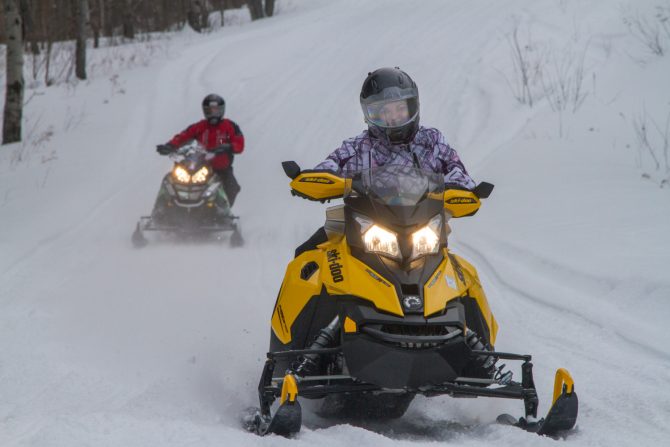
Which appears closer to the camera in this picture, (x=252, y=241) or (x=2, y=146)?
(x=252, y=241)

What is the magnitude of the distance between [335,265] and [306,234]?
5737 mm

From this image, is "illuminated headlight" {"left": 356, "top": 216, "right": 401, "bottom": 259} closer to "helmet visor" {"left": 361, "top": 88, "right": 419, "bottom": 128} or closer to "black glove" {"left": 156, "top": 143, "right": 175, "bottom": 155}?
"helmet visor" {"left": 361, "top": 88, "right": 419, "bottom": 128}

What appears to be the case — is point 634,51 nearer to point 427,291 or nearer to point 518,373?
point 518,373

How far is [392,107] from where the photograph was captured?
5.29m

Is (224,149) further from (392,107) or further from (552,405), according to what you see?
(552,405)

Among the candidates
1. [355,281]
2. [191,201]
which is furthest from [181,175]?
[355,281]

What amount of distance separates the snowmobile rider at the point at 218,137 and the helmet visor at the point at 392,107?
5910 mm

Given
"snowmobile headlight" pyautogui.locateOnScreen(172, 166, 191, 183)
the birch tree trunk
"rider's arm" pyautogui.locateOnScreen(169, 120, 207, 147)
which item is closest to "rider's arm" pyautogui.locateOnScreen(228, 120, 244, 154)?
"rider's arm" pyautogui.locateOnScreen(169, 120, 207, 147)

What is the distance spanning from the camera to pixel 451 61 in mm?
18094

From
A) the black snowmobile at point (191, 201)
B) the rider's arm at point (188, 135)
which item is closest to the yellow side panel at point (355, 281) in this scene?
the black snowmobile at point (191, 201)

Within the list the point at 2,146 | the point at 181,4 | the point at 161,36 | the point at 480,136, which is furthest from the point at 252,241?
the point at 181,4

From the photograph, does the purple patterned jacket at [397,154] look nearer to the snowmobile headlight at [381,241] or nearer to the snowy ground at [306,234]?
the snowmobile headlight at [381,241]

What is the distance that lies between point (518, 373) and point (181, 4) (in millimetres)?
38717

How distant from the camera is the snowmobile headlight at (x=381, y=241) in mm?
4312
